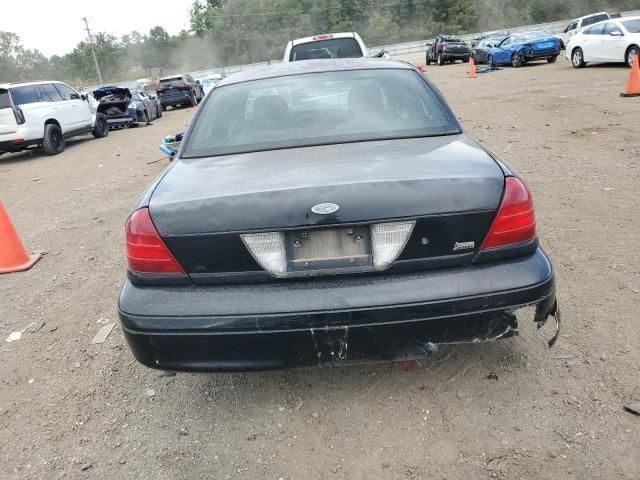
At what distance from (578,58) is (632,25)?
2.54 meters

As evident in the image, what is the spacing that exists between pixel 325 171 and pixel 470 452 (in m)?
1.36

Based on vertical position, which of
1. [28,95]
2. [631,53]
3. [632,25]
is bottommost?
[631,53]

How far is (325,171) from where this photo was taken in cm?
234

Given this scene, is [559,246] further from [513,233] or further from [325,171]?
[325,171]

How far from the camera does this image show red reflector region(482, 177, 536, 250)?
2230 millimetres

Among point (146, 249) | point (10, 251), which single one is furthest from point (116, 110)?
point (146, 249)

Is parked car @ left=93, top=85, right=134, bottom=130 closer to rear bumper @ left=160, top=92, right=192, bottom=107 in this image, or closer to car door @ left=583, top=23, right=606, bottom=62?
rear bumper @ left=160, top=92, right=192, bottom=107

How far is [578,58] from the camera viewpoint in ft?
56.1

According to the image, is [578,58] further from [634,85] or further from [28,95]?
[28,95]

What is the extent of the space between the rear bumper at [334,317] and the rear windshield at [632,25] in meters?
15.4

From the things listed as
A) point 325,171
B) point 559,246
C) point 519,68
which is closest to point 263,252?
point 325,171

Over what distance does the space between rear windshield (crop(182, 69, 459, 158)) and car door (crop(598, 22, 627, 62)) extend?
47.8 ft

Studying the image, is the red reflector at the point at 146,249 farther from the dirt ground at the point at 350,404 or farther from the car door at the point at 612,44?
the car door at the point at 612,44

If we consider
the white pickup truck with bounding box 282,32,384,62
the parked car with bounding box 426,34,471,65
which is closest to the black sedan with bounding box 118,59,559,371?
the white pickup truck with bounding box 282,32,384,62
